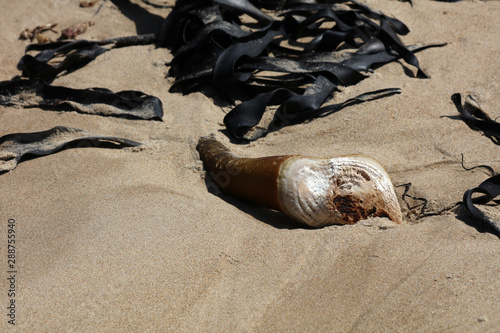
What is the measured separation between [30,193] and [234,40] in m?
1.76

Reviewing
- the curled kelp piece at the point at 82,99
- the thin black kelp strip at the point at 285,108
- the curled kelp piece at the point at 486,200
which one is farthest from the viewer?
the curled kelp piece at the point at 82,99

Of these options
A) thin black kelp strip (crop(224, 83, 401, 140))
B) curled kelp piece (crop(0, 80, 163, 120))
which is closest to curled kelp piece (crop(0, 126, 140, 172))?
curled kelp piece (crop(0, 80, 163, 120))

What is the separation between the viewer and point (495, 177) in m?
2.13

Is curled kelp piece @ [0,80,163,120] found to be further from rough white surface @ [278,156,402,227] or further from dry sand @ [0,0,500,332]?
rough white surface @ [278,156,402,227]

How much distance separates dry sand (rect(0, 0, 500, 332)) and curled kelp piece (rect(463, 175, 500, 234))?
43 mm

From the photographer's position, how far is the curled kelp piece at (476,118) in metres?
2.62

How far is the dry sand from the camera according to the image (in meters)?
1.64

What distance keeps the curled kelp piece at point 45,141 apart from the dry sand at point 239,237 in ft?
0.22

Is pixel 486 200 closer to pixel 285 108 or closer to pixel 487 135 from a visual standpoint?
pixel 487 135

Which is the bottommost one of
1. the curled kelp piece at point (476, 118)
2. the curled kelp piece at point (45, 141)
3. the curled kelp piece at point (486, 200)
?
the curled kelp piece at point (45, 141)

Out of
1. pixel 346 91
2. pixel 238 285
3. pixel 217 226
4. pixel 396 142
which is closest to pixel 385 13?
pixel 346 91

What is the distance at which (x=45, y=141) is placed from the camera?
8.75ft

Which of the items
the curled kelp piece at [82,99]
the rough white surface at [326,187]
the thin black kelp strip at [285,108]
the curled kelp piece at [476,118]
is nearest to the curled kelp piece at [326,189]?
the rough white surface at [326,187]

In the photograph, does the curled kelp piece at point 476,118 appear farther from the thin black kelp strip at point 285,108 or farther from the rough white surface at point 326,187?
the rough white surface at point 326,187
